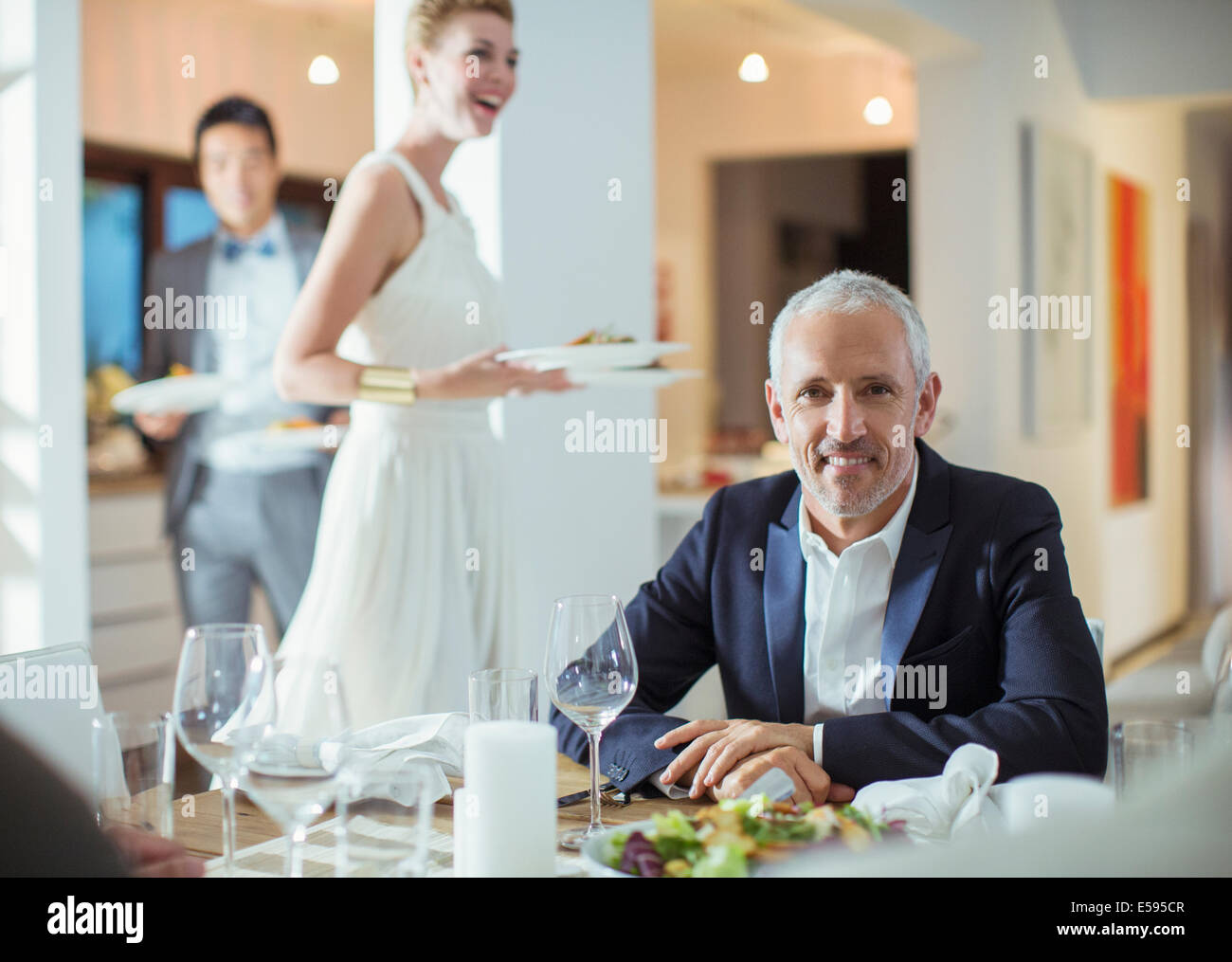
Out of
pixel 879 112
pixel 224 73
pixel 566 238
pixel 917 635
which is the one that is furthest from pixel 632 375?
pixel 224 73

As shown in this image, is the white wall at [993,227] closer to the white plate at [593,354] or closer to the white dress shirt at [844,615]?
the white plate at [593,354]

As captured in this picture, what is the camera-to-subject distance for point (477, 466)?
2.79 m

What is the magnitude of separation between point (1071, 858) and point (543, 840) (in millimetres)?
431

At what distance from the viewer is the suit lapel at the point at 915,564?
165 cm

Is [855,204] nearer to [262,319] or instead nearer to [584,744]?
[262,319]

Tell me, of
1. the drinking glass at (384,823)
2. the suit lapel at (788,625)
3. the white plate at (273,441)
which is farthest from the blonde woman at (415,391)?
the drinking glass at (384,823)

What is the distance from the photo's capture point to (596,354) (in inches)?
100

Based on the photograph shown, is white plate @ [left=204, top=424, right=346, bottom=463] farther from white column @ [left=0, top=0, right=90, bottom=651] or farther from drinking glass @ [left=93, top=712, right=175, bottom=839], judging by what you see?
drinking glass @ [left=93, top=712, right=175, bottom=839]

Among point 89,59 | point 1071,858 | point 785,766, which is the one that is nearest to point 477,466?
point 785,766

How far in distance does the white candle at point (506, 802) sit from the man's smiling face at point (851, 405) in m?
0.80

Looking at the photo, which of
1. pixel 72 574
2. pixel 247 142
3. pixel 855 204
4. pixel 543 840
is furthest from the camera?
pixel 855 204

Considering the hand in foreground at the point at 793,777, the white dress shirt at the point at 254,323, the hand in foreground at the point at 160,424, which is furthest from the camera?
the white dress shirt at the point at 254,323

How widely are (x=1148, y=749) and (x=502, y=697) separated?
0.58 metres

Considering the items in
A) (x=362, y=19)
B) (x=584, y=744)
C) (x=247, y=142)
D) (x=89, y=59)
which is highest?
(x=362, y=19)
